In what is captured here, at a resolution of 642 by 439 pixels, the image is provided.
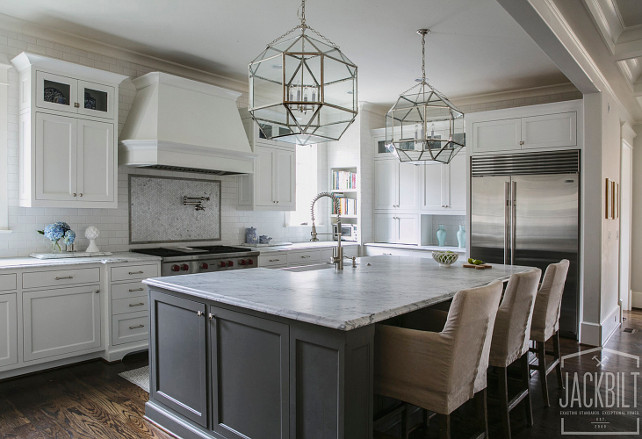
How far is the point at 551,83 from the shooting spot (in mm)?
5738

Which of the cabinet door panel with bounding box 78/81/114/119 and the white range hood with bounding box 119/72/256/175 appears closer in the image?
the cabinet door panel with bounding box 78/81/114/119

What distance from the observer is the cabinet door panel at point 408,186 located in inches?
260

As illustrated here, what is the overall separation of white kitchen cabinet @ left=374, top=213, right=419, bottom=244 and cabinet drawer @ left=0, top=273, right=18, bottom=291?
4.71 m

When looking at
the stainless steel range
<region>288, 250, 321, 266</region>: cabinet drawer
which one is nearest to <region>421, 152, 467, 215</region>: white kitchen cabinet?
<region>288, 250, 321, 266</region>: cabinet drawer

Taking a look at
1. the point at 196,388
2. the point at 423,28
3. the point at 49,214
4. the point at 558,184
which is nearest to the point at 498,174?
the point at 558,184

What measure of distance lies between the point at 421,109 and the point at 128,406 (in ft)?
9.92

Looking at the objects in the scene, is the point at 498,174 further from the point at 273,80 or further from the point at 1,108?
the point at 1,108

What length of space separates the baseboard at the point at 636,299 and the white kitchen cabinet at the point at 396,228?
11.0ft

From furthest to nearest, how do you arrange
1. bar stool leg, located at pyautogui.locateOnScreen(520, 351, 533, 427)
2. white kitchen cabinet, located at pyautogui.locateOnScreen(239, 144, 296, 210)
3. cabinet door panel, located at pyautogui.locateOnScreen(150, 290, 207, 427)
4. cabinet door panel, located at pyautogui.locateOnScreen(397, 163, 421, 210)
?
cabinet door panel, located at pyautogui.locateOnScreen(397, 163, 421, 210) → white kitchen cabinet, located at pyautogui.locateOnScreen(239, 144, 296, 210) → bar stool leg, located at pyautogui.locateOnScreen(520, 351, 533, 427) → cabinet door panel, located at pyautogui.locateOnScreen(150, 290, 207, 427)

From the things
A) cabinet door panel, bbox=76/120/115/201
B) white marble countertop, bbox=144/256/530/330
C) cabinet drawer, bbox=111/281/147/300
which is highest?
cabinet door panel, bbox=76/120/115/201

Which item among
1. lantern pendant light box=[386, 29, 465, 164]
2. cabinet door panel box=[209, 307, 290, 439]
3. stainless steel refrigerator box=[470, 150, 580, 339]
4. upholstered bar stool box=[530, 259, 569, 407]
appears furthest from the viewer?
stainless steel refrigerator box=[470, 150, 580, 339]

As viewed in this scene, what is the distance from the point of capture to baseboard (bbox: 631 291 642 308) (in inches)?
271

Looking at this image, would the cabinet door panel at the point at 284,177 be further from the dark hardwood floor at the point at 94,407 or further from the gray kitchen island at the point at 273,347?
the gray kitchen island at the point at 273,347

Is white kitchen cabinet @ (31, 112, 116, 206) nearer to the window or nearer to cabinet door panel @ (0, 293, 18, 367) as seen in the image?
cabinet door panel @ (0, 293, 18, 367)
